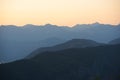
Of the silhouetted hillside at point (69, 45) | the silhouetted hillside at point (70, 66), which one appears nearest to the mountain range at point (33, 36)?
the silhouetted hillside at point (69, 45)

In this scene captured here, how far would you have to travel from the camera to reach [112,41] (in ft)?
20.8

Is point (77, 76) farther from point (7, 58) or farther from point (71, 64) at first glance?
point (7, 58)

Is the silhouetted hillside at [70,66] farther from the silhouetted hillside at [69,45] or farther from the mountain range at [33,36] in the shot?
the mountain range at [33,36]

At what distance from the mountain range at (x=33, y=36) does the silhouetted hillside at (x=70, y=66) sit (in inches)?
7.9

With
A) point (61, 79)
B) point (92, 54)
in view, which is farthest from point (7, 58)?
point (92, 54)

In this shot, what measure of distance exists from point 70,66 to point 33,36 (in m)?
0.97

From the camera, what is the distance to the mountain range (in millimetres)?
5770

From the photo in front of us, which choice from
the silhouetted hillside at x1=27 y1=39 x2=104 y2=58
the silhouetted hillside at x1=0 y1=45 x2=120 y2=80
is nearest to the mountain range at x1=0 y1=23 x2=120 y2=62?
the silhouetted hillside at x1=27 y1=39 x2=104 y2=58

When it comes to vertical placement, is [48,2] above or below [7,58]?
above

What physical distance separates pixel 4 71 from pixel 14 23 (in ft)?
3.19

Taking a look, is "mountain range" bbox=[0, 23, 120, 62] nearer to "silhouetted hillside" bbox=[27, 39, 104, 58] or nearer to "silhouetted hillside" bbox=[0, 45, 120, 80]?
"silhouetted hillside" bbox=[27, 39, 104, 58]

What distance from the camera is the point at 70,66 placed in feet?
19.3

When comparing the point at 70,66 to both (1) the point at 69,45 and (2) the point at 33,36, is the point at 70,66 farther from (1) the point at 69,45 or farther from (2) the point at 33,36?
(2) the point at 33,36

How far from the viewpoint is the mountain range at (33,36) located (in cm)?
577
